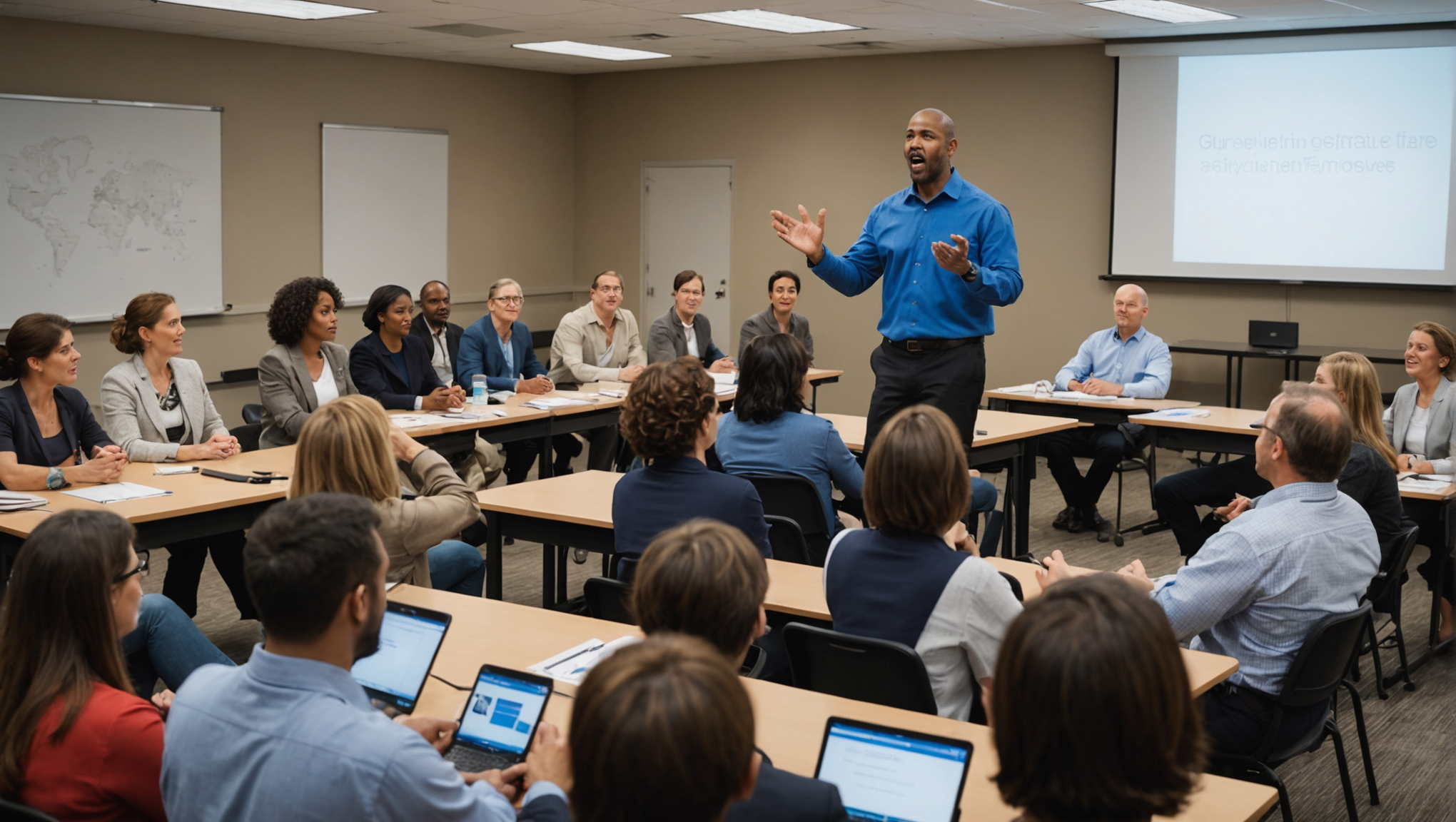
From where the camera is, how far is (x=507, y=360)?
22.1ft

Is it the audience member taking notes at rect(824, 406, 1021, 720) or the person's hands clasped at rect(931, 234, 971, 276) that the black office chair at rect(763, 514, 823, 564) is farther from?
the audience member taking notes at rect(824, 406, 1021, 720)

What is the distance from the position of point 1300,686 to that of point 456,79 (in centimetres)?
872

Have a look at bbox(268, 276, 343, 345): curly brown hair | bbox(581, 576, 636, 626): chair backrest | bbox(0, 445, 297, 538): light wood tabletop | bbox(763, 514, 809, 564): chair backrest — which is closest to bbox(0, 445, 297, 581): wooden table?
bbox(0, 445, 297, 538): light wood tabletop

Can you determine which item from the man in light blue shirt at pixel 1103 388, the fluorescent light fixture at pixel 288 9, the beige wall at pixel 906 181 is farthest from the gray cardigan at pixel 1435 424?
the fluorescent light fixture at pixel 288 9

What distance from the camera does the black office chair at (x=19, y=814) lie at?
1629 millimetres

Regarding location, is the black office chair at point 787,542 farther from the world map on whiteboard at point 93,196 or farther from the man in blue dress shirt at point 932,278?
the world map on whiteboard at point 93,196

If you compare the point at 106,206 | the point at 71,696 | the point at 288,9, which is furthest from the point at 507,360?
the point at 71,696

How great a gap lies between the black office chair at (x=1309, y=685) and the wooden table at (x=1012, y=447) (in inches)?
98.4

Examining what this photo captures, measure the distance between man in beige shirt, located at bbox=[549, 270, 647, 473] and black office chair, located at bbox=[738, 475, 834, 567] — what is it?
307cm

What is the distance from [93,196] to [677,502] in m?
6.19

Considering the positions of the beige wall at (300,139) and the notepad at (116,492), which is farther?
the beige wall at (300,139)

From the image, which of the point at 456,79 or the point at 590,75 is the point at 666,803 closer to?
the point at 456,79

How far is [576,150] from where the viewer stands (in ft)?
36.7

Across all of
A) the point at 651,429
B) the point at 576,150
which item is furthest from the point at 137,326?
the point at 576,150
